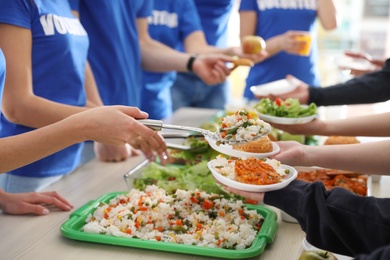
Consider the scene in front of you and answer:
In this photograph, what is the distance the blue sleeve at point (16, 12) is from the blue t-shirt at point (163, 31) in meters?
1.45

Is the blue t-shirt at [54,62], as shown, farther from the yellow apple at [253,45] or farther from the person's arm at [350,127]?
the yellow apple at [253,45]

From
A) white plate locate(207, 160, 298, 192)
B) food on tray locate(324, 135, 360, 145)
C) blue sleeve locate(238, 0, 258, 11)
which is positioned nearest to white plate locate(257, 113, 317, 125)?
food on tray locate(324, 135, 360, 145)

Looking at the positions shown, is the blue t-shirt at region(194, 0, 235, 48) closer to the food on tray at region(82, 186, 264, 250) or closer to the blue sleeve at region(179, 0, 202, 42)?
the blue sleeve at region(179, 0, 202, 42)

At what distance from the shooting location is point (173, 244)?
4.51 feet

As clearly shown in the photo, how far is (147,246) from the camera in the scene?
4.57ft

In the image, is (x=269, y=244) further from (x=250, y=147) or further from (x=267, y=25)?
(x=267, y=25)

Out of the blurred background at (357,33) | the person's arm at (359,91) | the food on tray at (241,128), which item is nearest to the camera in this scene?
the food on tray at (241,128)

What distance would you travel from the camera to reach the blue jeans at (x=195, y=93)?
362 cm

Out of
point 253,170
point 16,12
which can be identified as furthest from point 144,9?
point 253,170

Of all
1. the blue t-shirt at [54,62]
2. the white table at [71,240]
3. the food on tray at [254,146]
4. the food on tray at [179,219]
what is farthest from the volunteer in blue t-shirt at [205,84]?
the food on tray at [254,146]

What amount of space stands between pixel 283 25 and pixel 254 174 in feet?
7.17

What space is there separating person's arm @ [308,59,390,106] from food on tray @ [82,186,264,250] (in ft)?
2.98

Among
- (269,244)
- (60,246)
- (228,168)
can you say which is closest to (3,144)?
(60,246)

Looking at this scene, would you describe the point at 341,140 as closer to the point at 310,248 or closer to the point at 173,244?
the point at 310,248
